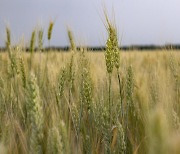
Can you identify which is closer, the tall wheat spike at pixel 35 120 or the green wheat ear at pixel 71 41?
the tall wheat spike at pixel 35 120

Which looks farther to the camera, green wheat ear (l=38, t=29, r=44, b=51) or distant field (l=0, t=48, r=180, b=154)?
green wheat ear (l=38, t=29, r=44, b=51)

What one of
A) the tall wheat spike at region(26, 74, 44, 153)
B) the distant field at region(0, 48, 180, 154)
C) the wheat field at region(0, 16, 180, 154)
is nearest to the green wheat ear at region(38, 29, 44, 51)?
the wheat field at region(0, 16, 180, 154)

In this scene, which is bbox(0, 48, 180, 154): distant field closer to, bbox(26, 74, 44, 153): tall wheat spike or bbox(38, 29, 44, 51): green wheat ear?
bbox(26, 74, 44, 153): tall wheat spike

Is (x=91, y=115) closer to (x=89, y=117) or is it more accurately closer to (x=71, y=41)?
(x=89, y=117)

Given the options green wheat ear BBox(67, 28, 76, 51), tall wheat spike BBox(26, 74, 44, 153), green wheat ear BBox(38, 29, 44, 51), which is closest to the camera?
tall wheat spike BBox(26, 74, 44, 153)

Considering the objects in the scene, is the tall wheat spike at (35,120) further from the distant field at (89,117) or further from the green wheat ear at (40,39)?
the green wheat ear at (40,39)

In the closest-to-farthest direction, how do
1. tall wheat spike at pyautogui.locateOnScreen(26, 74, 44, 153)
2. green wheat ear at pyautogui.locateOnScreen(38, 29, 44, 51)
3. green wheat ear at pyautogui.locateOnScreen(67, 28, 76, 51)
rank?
tall wheat spike at pyautogui.locateOnScreen(26, 74, 44, 153) → green wheat ear at pyautogui.locateOnScreen(67, 28, 76, 51) → green wheat ear at pyautogui.locateOnScreen(38, 29, 44, 51)

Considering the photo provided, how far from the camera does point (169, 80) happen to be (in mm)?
2078

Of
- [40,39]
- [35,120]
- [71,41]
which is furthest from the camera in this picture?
[40,39]

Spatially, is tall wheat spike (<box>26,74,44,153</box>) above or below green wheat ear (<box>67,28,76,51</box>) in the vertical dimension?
below

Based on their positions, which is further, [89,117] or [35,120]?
[89,117]

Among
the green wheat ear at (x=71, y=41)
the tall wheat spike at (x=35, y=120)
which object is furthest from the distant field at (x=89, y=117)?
the green wheat ear at (x=71, y=41)

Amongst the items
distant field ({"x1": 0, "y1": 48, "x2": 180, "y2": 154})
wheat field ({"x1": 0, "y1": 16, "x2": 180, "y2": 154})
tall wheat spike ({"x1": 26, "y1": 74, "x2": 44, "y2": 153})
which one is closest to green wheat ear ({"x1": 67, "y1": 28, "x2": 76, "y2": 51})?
wheat field ({"x1": 0, "y1": 16, "x2": 180, "y2": 154})

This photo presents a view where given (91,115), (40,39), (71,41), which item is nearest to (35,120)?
(91,115)
